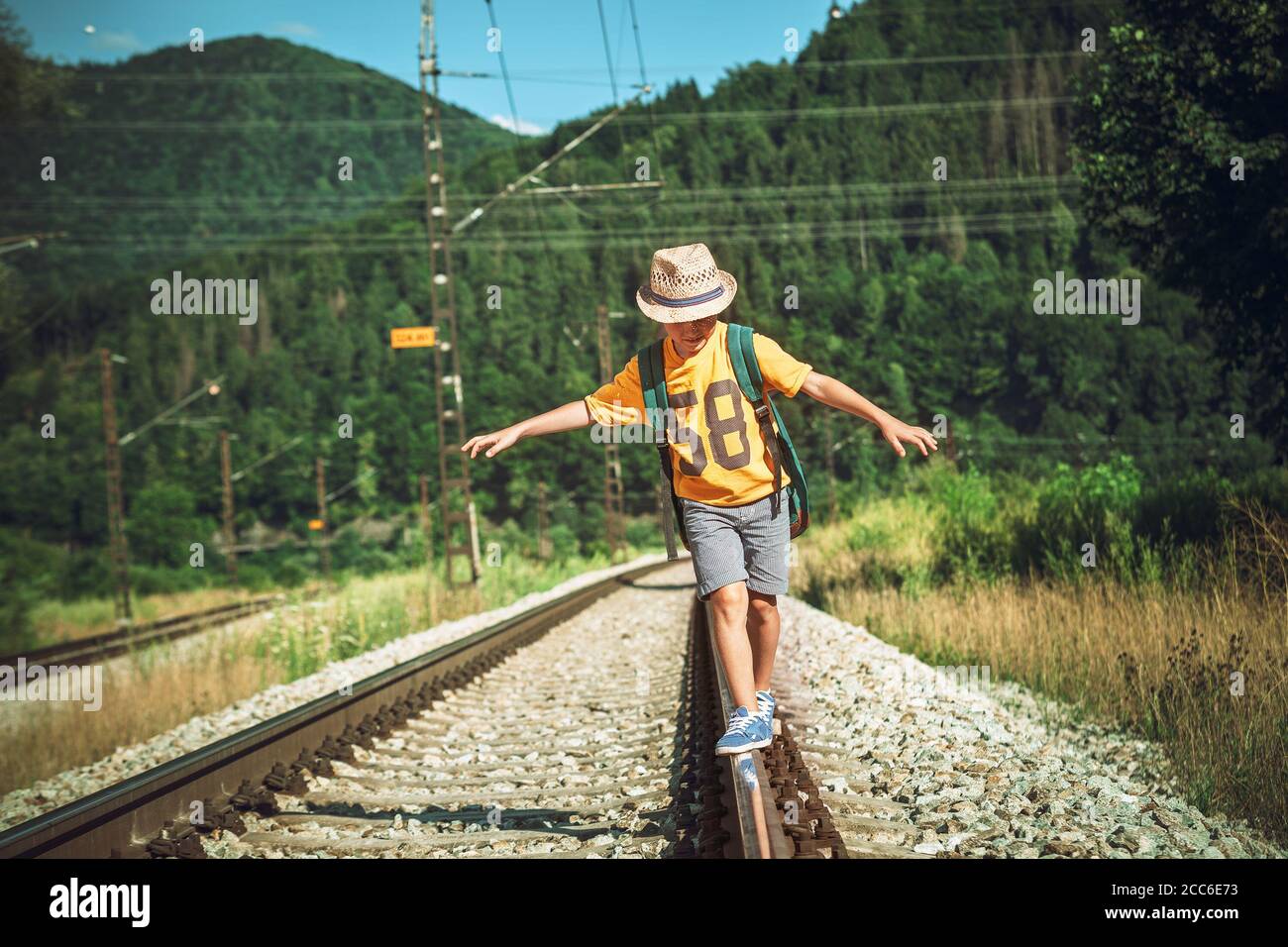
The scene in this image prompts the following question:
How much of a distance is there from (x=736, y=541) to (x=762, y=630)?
0.55m

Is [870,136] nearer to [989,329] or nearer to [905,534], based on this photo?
[989,329]

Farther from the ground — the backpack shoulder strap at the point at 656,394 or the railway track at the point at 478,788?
the backpack shoulder strap at the point at 656,394

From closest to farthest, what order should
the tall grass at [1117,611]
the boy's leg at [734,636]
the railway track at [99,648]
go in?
the boy's leg at [734,636] < the tall grass at [1117,611] < the railway track at [99,648]

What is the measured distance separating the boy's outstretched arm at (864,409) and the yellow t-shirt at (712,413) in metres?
0.06

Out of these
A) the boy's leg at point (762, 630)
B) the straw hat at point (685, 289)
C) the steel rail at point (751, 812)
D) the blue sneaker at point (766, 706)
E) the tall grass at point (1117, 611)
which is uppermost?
the straw hat at point (685, 289)

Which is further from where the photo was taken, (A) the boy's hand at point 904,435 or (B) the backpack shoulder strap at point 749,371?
(B) the backpack shoulder strap at point 749,371

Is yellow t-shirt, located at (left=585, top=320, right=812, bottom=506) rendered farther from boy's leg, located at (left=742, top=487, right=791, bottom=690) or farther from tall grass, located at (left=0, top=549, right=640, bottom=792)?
tall grass, located at (left=0, top=549, right=640, bottom=792)

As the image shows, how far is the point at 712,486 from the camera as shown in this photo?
4.00 m

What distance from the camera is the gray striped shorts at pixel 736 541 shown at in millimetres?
4016

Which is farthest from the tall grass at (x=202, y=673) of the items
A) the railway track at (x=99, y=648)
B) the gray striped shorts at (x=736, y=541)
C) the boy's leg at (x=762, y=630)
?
the gray striped shorts at (x=736, y=541)

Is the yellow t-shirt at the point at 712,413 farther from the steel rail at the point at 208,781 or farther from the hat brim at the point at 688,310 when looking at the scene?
the steel rail at the point at 208,781

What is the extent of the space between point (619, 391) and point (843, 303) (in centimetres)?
7043

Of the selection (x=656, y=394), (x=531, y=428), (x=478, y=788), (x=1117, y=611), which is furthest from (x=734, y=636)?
(x=1117, y=611)
